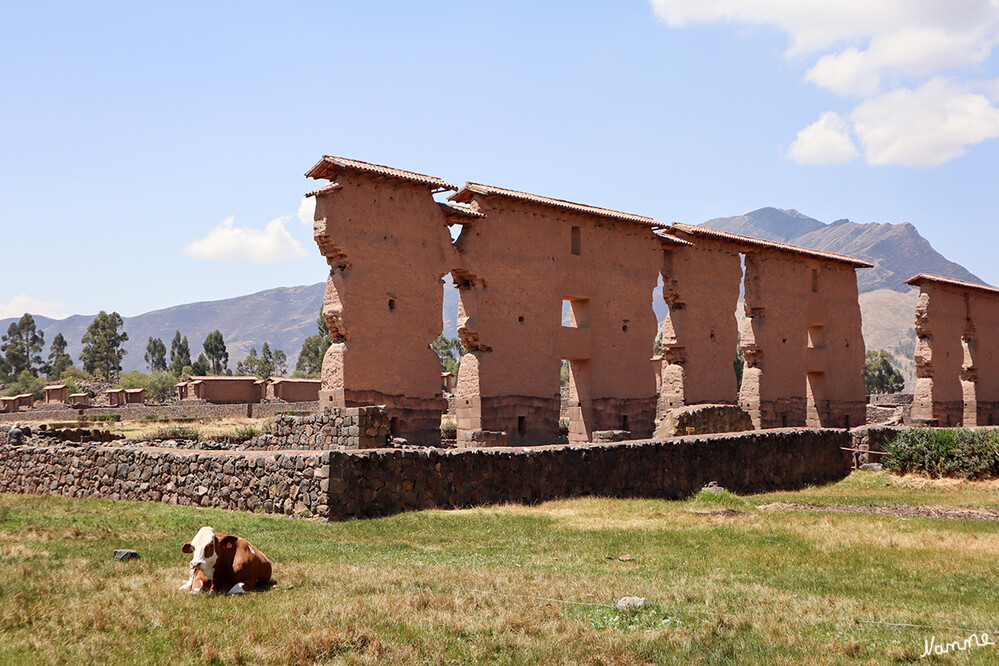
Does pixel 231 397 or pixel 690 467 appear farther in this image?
pixel 231 397

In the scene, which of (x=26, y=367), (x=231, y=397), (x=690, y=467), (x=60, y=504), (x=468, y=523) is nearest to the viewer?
(x=468, y=523)

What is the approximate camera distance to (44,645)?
6129 mm

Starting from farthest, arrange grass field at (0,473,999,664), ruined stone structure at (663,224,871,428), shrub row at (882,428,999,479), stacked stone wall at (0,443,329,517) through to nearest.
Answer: ruined stone structure at (663,224,871,428), shrub row at (882,428,999,479), stacked stone wall at (0,443,329,517), grass field at (0,473,999,664)

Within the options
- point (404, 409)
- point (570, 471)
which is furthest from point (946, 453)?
point (404, 409)

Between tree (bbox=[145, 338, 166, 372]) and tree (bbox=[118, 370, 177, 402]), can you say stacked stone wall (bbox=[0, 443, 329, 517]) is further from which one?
tree (bbox=[145, 338, 166, 372])

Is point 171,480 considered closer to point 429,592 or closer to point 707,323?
point 429,592

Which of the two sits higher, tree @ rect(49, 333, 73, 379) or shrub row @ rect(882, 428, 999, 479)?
tree @ rect(49, 333, 73, 379)

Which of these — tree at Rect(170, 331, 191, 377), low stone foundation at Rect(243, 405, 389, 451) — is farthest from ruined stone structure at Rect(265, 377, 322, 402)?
tree at Rect(170, 331, 191, 377)

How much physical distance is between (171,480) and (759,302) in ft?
77.6

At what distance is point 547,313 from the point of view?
2650 cm

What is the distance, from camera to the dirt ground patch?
14680mm

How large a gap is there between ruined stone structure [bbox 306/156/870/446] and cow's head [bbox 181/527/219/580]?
13.9 metres

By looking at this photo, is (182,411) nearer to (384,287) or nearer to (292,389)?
(292,389)

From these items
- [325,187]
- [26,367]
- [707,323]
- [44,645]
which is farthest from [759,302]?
[26,367]
